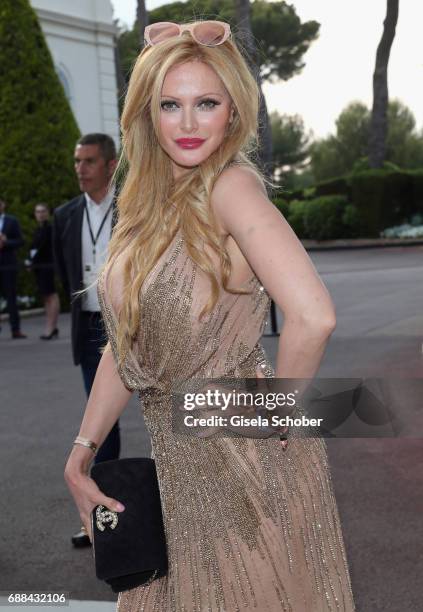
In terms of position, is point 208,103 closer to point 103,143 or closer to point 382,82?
point 103,143

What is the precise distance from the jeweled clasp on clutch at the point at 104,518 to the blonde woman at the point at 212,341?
20 mm

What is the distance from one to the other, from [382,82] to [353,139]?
21.1 m

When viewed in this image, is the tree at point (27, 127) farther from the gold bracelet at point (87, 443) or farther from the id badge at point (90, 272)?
the gold bracelet at point (87, 443)

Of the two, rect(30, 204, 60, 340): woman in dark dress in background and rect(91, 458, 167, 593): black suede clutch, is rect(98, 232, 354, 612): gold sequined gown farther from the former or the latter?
rect(30, 204, 60, 340): woman in dark dress in background

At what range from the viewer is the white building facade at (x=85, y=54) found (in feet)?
84.9

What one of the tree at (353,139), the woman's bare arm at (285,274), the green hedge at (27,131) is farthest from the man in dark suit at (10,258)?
the tree at (353,139)

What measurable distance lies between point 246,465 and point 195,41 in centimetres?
84

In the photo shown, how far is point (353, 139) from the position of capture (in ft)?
187

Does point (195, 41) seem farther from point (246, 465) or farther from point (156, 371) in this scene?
point (246, 465)

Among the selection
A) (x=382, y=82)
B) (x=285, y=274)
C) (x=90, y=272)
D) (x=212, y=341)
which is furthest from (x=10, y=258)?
(x=382, y=82)

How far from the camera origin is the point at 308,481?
6.19 feet

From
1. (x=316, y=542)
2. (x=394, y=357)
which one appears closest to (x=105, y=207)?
(x=316, y=542)

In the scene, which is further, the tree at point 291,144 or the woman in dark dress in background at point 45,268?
the tree at point 291,144

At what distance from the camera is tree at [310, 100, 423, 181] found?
55.5 meters
